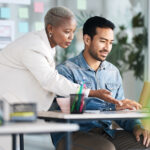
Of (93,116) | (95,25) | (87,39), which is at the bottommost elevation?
(93,116)

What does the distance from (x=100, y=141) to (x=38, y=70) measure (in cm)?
61

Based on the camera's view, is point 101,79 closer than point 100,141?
No

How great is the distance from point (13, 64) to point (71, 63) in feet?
1.98

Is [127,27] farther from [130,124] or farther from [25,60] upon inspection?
[25,60]

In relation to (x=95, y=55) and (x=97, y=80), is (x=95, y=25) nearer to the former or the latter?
(x=95, y=55)

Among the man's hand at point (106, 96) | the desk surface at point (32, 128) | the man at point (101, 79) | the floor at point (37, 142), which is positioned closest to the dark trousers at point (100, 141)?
the man at point (101, 79)

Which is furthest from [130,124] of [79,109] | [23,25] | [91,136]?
[23,25]

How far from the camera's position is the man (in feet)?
11.3

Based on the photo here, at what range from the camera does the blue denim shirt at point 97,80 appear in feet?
11.5

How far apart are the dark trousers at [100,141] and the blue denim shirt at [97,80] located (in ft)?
0.15

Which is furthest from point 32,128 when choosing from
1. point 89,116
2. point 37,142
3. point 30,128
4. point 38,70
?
point 37,142

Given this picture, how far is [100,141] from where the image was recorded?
3.16m

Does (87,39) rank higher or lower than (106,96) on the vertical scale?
higher

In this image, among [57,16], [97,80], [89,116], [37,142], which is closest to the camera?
[89,116]
